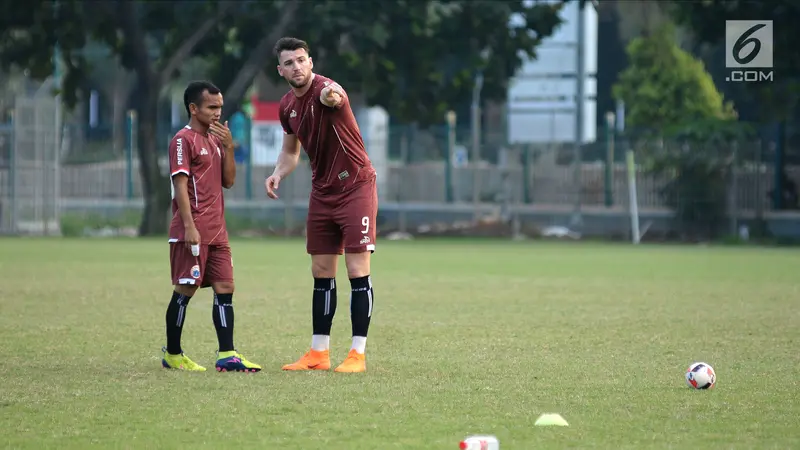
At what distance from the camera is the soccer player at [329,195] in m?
8.70

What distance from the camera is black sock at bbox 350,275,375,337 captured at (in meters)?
8.86

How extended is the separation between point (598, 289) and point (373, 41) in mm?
14952

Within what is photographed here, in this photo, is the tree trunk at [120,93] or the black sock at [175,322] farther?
the tree trunk at [120,93]

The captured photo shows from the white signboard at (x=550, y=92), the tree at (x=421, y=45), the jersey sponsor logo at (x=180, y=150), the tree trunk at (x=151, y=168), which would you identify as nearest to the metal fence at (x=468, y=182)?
the tree at (x=421, y=45)

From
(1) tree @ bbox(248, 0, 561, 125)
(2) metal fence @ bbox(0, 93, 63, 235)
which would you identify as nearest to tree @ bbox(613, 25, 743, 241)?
(1) tree @ bbox(248, 0, 561, 125)

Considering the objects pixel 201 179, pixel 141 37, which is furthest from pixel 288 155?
pixel 141 37

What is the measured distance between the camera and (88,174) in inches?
1389

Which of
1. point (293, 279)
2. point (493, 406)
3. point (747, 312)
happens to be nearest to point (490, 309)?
point (747, 312)

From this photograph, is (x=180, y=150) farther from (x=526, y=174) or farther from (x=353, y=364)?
(x=526, y=174)

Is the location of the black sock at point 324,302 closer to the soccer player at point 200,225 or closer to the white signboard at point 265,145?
the soccer player at point 200,225

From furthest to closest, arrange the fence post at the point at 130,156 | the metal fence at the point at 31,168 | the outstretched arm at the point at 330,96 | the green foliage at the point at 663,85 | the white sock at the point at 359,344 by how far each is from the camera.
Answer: the green foliage at the point at 663,85
the fence post at the point at 130,156
the metal fence at the point at 31,168
the white sock at the point at 359,344
the outstretched arm at the point at 330,96

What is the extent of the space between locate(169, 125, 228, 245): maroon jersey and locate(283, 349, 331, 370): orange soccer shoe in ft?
2.89

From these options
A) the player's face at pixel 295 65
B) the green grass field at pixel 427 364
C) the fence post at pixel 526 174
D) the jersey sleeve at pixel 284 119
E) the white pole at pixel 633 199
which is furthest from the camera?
the fence post at pixel 526 174

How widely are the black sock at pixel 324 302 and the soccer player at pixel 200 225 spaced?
20.4 inches
